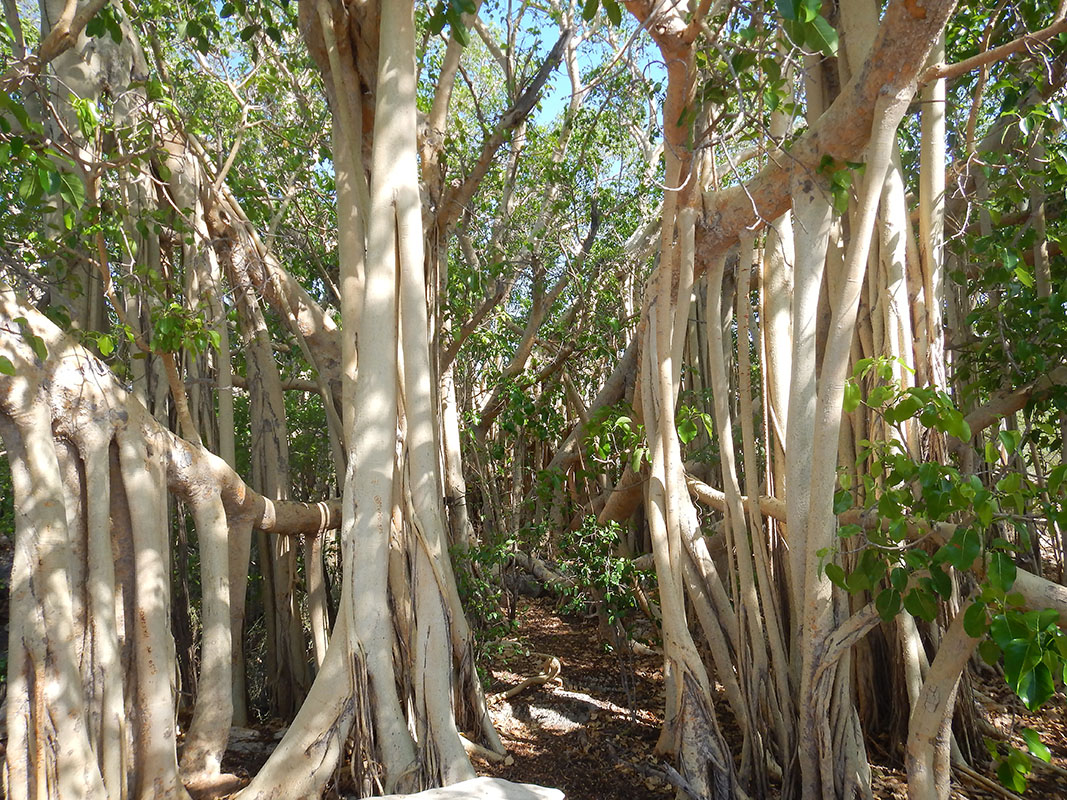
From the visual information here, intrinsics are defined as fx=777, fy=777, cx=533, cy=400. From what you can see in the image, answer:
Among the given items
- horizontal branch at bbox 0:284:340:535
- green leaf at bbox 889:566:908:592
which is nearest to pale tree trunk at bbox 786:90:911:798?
green leaf at bbox 889:566:908:592

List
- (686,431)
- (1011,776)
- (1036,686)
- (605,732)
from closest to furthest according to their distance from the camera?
(1036,686) < (1011,776) < (686,431) < (605,732)

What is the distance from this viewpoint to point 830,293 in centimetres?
319

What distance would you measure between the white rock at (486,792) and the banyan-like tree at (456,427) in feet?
1.36

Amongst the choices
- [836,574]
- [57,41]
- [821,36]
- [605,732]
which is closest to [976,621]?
[836,574]

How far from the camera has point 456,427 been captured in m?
4.75

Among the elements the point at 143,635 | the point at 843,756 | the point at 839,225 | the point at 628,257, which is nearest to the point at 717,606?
the point at 843,756

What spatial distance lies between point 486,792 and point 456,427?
9.01 ft

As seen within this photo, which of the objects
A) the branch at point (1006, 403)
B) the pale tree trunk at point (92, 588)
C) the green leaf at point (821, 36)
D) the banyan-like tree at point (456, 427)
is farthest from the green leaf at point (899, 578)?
the pale tree trunk at point (92, 588)

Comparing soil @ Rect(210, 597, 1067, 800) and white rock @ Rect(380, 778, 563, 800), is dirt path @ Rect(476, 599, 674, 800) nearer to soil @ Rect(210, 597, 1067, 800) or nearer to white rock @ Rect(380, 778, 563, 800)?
soil @ Rect(210, 597, 1067, 800)

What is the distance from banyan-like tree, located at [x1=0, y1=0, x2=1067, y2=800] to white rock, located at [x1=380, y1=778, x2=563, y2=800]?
0.41 metres

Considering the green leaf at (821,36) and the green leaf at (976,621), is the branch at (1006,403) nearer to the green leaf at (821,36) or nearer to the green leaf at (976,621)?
the green leaf at (976,621)

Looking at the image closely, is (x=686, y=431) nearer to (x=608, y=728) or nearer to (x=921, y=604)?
(x=921, y=604)

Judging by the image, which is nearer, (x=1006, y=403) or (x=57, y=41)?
(x=57, y=41)

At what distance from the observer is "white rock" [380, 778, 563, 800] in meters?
2.15
